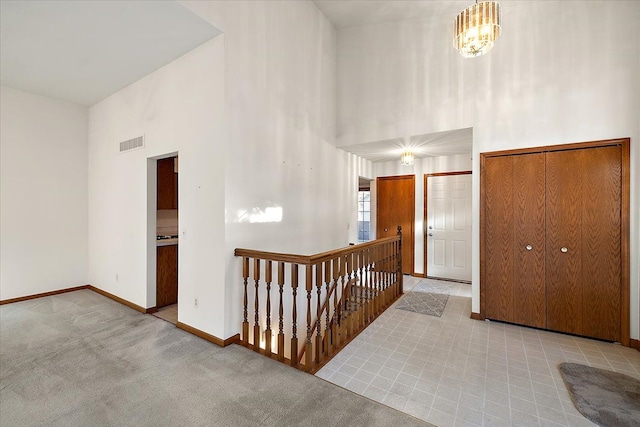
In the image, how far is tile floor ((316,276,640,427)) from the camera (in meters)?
1.83

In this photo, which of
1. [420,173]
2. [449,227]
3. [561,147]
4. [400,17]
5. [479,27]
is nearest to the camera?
[479,27]

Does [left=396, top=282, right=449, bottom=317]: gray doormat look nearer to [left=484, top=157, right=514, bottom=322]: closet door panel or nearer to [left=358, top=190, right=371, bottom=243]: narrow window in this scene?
[left=484, top=157, right=514, bottom=322]: closet door panel

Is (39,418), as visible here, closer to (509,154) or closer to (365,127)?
(365,127)

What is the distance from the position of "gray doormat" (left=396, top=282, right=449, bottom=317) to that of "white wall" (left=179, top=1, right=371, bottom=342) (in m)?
1.40

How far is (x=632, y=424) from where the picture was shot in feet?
5.64

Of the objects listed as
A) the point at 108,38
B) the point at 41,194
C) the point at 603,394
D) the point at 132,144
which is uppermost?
the point at 108,38

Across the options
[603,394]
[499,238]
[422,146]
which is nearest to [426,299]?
[499,238]

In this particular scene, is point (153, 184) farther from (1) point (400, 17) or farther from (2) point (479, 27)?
(1) point (400, 17)

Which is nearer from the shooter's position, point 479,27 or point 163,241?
point 479,27

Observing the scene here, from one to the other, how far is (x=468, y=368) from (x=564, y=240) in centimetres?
182

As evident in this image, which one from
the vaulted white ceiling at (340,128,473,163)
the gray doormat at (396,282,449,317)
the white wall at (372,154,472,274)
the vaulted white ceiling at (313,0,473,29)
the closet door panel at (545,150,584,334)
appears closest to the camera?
the closet door panel at (545,150,584,334)

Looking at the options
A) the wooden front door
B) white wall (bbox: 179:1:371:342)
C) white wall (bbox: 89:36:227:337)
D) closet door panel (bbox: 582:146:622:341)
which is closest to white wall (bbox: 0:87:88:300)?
white wall (bbox: 89:36:227:337)

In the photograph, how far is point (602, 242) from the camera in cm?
282

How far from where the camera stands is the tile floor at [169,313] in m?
3.28
